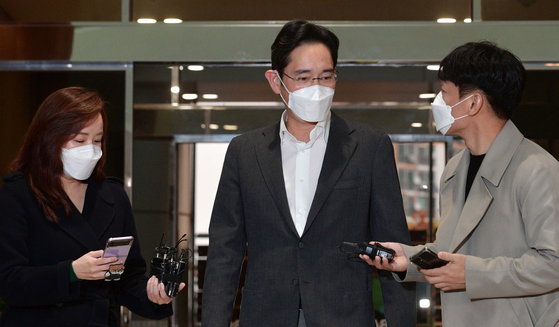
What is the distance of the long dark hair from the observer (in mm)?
2764

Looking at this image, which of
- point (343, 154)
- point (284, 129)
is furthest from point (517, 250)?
point (284, 129)

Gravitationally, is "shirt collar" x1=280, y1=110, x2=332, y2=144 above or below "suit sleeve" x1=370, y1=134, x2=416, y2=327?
above

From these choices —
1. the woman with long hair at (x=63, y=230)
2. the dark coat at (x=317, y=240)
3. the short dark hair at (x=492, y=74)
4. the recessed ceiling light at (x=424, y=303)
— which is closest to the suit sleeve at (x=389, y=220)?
the dark coat at (x=317, y=240)

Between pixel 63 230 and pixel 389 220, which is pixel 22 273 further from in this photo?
pixel 389 220

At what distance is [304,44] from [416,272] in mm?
1096

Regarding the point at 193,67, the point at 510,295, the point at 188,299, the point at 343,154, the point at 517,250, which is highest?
the point at 193,67

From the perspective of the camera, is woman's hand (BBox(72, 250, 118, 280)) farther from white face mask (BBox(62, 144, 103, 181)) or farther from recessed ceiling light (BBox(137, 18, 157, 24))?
recessed ceiling light (BBox(137, 18, 157, 24))

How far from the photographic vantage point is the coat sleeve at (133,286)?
2.86m

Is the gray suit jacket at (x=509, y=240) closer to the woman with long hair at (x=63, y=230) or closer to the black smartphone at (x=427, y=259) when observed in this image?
the black smartphone at (x=427, y=259)

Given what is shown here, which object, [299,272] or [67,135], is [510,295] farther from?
[67,135]

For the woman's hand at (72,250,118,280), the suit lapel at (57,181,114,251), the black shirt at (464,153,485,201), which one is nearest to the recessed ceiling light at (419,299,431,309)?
the black shirt at (464,153,485,201)

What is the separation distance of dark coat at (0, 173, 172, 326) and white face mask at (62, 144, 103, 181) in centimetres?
17

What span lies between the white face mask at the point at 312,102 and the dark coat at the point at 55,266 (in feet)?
3.39

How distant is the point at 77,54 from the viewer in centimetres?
477
